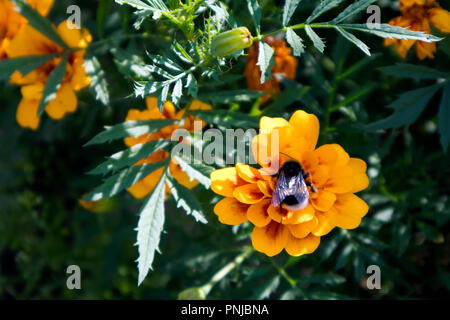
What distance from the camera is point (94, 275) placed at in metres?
1.75

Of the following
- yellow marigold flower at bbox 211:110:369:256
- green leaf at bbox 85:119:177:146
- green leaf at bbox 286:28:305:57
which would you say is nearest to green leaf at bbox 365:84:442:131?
yellow marigold flower at bbox 211:110:369:256

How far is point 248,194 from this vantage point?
34.1 inches

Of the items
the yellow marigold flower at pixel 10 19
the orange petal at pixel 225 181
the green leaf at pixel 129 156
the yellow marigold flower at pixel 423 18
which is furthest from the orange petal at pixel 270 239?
the yellow marigold flower at pixel 10 19

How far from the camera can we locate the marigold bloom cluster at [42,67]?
1.12 metres

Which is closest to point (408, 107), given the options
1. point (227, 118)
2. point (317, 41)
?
point (317, 41)

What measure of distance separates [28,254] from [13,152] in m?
0.44

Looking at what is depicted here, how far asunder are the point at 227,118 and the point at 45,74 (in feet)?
1.77

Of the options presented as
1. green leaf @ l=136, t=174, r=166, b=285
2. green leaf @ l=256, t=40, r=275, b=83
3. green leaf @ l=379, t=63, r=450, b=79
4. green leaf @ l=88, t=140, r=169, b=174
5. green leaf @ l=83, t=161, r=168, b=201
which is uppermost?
green leaf @ l=256, t=40, r=275, b=83

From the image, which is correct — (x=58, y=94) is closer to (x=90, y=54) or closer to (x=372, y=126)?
(x=90, y=54)

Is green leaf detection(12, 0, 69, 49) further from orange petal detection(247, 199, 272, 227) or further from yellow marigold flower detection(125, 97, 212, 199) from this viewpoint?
orange petal detection(247, 199, 272, 227)

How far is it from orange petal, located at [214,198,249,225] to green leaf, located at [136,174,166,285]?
0.52 ft

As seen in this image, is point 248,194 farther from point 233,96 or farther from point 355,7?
point 355,7

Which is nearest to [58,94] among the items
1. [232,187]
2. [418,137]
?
[232,187]

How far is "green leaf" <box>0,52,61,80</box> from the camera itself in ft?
3.43
